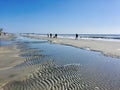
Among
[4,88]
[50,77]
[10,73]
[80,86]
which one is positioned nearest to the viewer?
[4,88]

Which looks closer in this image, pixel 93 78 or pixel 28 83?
pixel 28 83

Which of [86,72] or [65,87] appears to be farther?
[86,72]

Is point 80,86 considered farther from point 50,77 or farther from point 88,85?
point 50,77

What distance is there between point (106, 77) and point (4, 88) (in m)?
5.53

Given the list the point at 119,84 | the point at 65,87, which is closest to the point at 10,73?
the point at 65,87

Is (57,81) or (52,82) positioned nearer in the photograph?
(52,82)

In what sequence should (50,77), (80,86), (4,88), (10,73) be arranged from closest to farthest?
1. (4,88)
2. (80,86)
3. (50,77)
4. (10,73)

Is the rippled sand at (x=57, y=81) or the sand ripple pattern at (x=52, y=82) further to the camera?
the rippled sand at (x=57, y=81)

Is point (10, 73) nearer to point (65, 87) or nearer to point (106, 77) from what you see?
point (65, 87)

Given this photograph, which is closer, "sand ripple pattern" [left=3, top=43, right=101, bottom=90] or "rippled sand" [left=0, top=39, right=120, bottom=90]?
"sand ripple pattern" [left=3, top=43, right=101, bottom=90]

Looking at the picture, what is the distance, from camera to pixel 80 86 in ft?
26.7

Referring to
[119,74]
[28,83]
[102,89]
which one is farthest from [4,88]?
[119,74]

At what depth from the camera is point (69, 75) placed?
10055mm

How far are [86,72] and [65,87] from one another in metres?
3.33
